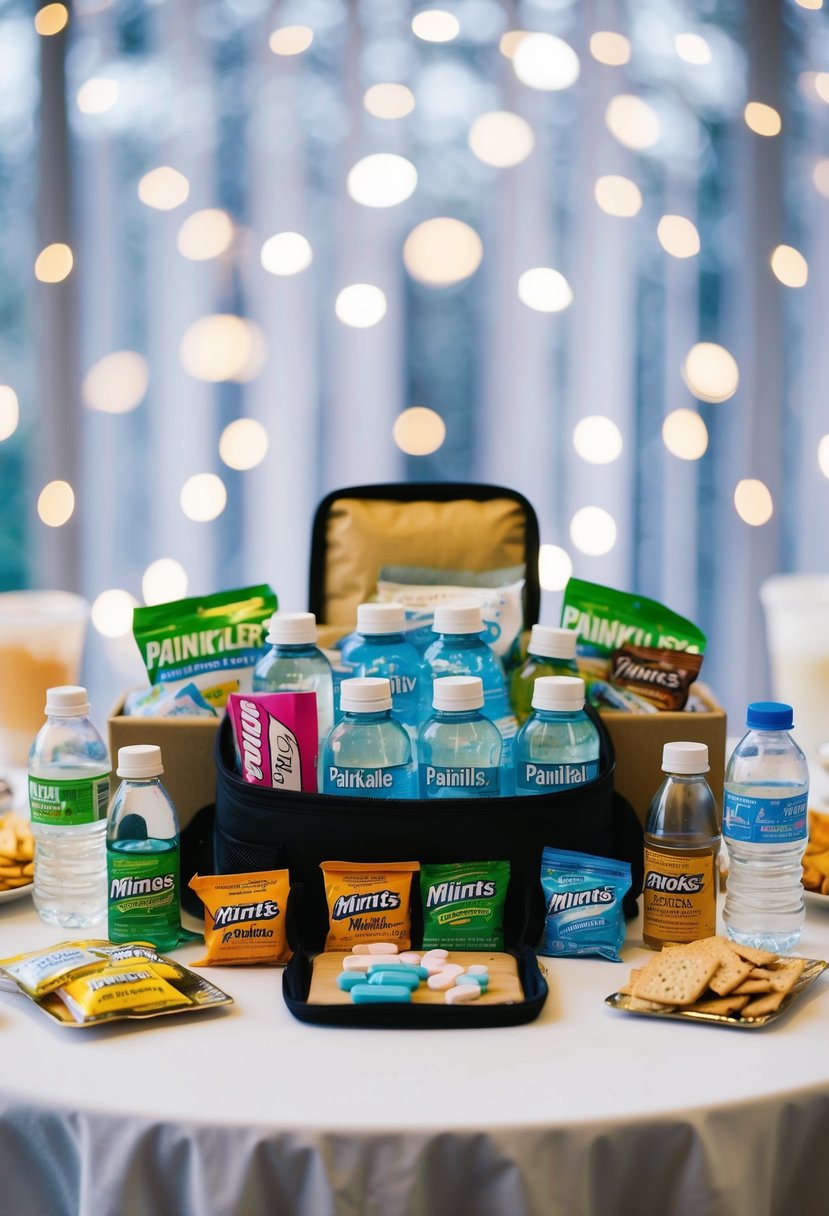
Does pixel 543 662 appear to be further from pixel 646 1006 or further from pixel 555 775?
pixel 646 1006

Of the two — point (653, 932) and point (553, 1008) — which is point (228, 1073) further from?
point (653, 932)

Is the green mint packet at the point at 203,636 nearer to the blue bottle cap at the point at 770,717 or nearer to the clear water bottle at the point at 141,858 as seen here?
the clear water bottle at the point at 141,858

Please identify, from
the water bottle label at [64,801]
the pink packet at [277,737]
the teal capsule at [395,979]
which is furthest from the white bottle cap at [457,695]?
the water bottle label at [64,801]

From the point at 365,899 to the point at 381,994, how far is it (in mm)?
112

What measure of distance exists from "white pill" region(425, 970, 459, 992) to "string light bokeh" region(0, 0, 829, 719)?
1385 millimetres

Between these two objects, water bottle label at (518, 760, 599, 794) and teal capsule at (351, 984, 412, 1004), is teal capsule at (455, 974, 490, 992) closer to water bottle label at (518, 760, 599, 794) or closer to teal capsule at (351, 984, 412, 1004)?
teal capsule at (351, 984, 412, 1004)

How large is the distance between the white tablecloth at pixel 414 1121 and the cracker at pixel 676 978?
0.08 feet

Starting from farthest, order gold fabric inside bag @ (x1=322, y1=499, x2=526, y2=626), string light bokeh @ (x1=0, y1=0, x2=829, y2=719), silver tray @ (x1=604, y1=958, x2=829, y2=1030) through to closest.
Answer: string light bokeh @ (x1=0, y1=0, x2=829, y2=719) → gold fabric inside bag @ (x1=322, y1=499, x2=526, y2=626) → silver tray @ (x1=604, y1=958, x2=829, y2=1030)

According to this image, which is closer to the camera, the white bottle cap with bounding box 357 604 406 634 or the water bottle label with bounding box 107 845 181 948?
the water bottle label with bounding box 107 845 181 948

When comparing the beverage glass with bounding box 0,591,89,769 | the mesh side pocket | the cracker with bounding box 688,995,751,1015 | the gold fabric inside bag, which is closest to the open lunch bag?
the mesh side pocket

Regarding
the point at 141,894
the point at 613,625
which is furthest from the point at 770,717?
the point at 141,894

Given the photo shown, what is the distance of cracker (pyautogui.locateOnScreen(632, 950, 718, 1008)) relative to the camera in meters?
0.82

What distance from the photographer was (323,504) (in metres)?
1.55

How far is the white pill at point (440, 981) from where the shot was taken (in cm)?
83
